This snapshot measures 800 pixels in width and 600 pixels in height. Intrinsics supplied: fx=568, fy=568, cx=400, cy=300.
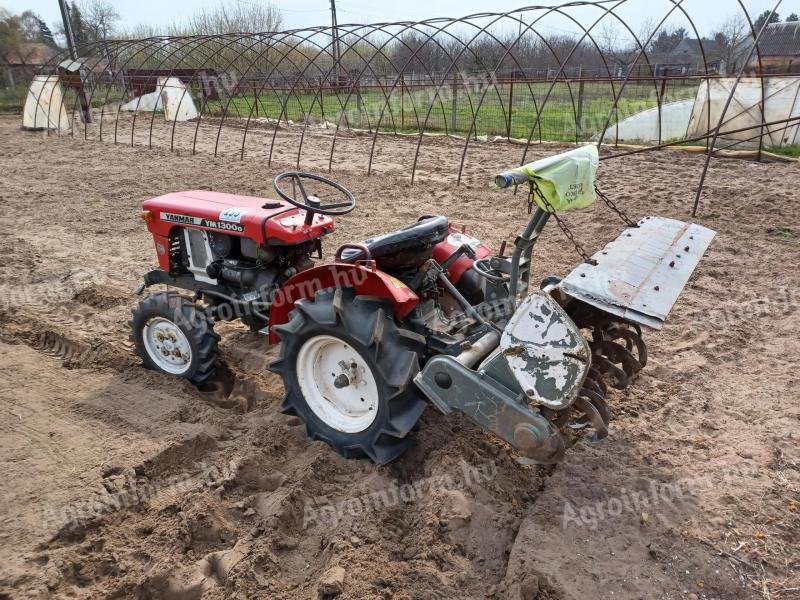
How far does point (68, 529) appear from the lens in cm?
Result: 240

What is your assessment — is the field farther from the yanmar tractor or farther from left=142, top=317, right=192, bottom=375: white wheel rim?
left=142, top=317, right=192, bottom=375: white wheel rim

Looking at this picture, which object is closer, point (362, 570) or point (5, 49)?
point (362, 570)

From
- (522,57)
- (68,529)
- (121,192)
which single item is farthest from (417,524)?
(522,57)

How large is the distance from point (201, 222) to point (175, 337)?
0.76 meters

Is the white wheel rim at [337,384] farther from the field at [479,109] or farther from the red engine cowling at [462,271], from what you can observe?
the field at [479,109]

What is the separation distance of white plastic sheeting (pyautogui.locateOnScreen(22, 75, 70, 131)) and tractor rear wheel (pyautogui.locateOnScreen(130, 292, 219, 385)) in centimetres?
1587

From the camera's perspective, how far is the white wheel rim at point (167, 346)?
355cm

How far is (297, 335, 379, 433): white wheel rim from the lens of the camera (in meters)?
2.84

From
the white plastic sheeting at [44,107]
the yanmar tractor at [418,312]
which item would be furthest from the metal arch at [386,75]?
the yanmar tractor at [418,312]

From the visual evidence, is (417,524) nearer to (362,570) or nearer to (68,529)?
(362,570)

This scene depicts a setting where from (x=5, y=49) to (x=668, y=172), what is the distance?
1168 inches

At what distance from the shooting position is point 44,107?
1645 centimetres

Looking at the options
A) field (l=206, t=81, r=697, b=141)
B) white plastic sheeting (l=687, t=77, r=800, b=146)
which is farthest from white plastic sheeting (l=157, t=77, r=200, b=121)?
white plastic sheeting (l=687, t=77, r=800, b=146)

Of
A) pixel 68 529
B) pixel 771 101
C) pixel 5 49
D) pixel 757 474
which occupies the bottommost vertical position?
pixel 68 529
